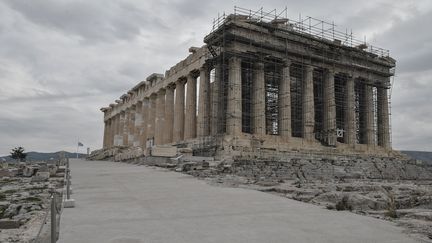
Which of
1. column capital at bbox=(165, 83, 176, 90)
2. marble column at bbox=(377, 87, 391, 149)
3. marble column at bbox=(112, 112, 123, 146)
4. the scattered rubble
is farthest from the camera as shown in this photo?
marble column at bbox=(112, 112, 123, 146)

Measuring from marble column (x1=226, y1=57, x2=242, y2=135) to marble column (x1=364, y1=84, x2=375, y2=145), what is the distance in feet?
58.8

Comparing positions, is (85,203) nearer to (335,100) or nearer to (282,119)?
(282,119)

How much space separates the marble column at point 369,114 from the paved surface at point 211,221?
36970mm

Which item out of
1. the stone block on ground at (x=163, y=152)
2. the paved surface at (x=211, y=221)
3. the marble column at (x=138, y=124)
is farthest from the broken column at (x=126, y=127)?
the paved surface at (x=211, y=221)

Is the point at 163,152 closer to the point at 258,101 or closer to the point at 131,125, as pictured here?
the point at 258,101

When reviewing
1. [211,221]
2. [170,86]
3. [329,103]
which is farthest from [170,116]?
[211,221]

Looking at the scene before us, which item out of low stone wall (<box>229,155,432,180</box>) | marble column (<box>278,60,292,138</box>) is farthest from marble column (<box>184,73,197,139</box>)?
low stone wall (<box>229,155,432,180</box>)

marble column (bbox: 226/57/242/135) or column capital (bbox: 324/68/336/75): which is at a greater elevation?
column capital (bbox: 324/68/336/75)

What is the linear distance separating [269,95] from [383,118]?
540 inches

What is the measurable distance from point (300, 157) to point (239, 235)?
29.3 metres

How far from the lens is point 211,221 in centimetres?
927

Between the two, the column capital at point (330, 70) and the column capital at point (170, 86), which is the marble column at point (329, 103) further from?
the column capital at point (170, 86)

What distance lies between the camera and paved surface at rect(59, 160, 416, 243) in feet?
25.3

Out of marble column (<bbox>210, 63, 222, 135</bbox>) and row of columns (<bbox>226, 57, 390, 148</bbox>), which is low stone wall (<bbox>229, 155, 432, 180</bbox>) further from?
marble column (<bbox>210, 63, 222, 135</bbox>)
